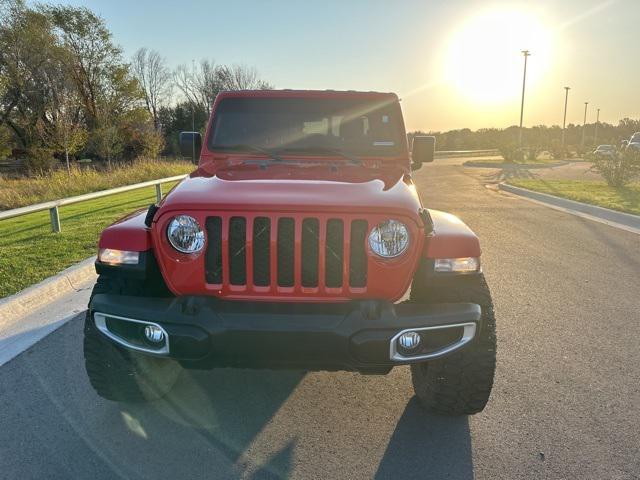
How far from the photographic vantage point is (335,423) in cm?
283

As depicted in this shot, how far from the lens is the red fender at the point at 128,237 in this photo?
2.54 meters

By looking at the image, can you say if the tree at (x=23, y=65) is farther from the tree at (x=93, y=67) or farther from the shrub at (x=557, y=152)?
the shrub at (x=557, y=152)

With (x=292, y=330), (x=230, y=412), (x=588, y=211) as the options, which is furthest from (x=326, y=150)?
(x=588, y=211)

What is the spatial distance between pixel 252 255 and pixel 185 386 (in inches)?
51.6


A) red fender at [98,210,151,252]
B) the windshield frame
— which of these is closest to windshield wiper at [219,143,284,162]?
the windshield frame

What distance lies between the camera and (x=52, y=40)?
31031mm

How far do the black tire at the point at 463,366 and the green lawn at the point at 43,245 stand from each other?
3978 millimetres

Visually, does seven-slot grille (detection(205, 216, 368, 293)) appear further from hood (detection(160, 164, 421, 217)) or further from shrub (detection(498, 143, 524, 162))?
shrub (detection(498, 143, 524, 162))

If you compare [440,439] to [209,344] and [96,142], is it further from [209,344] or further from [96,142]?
[96,142]

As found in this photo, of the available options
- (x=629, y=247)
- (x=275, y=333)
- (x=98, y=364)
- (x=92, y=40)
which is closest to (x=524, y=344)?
(x=275, y=333)

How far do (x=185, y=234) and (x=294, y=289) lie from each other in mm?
599

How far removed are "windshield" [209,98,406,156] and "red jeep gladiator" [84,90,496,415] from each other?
46.1 inches

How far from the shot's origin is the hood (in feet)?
7.92

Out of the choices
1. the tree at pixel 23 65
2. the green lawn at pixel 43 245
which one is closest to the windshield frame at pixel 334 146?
the green lawn at pixel 43 245
